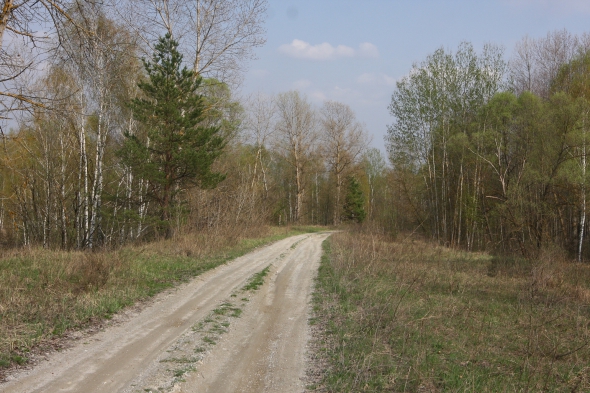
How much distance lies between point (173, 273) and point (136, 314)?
13.3 feet

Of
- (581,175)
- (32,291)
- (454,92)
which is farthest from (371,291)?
(454,92)

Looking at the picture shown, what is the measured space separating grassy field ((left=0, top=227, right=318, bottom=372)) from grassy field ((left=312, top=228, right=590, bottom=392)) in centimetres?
401

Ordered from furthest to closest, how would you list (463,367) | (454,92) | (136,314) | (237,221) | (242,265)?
1. (454,92)
2. (237,221)
3. (242,265)
4. (136,314)
5. (463,367)

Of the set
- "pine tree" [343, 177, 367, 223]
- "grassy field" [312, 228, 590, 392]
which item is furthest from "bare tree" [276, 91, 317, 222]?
"grassy field" [312, 228, 590, 392]

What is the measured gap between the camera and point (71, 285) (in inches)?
329

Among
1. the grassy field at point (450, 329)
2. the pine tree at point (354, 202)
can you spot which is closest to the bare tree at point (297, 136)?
the pine tree at point (354, 202)

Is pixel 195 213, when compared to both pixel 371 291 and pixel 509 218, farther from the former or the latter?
pixel 509 218

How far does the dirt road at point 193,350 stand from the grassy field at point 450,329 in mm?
657

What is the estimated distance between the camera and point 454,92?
1179 inches

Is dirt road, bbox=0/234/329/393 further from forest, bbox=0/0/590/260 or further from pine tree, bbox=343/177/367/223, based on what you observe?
pine tree, bbox=343/177/367/223

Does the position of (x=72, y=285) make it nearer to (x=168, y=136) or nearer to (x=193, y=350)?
(x=193, y=350)

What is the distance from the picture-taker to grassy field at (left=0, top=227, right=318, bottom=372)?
5988mm

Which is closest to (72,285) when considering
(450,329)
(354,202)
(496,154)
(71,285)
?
(71,285)

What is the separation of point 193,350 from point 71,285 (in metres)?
4.06
